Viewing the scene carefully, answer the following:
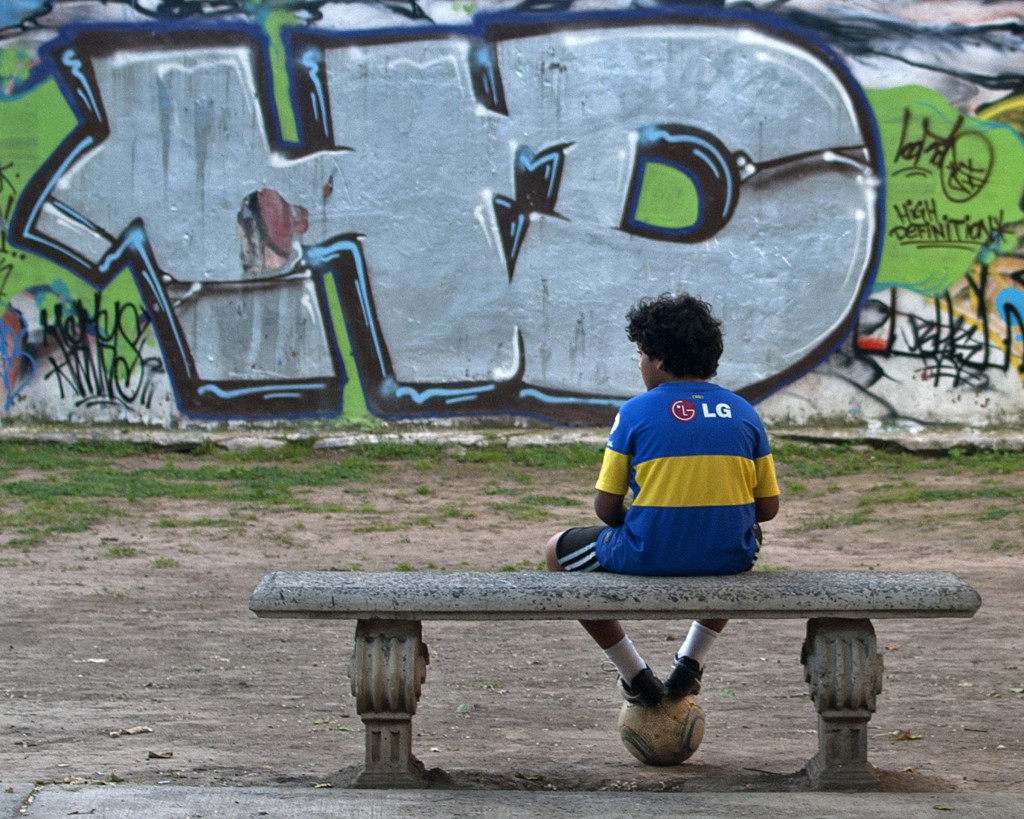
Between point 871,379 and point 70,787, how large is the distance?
894cm

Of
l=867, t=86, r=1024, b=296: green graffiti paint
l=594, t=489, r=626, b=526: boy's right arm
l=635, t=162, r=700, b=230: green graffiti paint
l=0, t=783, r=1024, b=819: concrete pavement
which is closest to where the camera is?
l=0, t=783, r=1024, b=819: concrete pavement

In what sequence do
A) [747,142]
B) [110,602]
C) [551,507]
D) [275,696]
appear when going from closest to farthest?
[275,696] → [110,602] → [551,507] → [747,142]

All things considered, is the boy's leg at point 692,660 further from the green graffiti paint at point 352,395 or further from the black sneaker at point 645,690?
the green graffiti paint at point 352,395

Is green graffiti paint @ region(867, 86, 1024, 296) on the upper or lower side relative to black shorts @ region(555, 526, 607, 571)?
upper

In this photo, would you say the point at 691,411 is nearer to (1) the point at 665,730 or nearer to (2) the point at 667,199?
(1) the point at 665,730

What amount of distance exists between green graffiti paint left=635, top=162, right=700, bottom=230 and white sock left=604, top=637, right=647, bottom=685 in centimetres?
771

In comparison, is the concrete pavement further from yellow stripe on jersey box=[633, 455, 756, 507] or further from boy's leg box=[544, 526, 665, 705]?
yellow stripe on jersey box=[633, 455, 756, 507]

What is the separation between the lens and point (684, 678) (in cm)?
392

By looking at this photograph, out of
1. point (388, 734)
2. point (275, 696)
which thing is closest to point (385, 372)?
point (275, 696)

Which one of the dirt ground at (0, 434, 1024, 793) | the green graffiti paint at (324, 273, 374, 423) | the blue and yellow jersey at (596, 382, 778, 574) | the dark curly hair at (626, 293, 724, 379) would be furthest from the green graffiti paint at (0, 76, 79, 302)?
the blue and yellow jersey at (596, 382, 778, 574)

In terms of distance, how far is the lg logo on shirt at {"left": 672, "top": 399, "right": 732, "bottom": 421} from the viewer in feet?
12.0

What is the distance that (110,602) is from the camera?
20.7 ft

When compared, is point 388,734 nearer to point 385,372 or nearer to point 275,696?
point 275,696

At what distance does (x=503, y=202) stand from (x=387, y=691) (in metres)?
8.11
